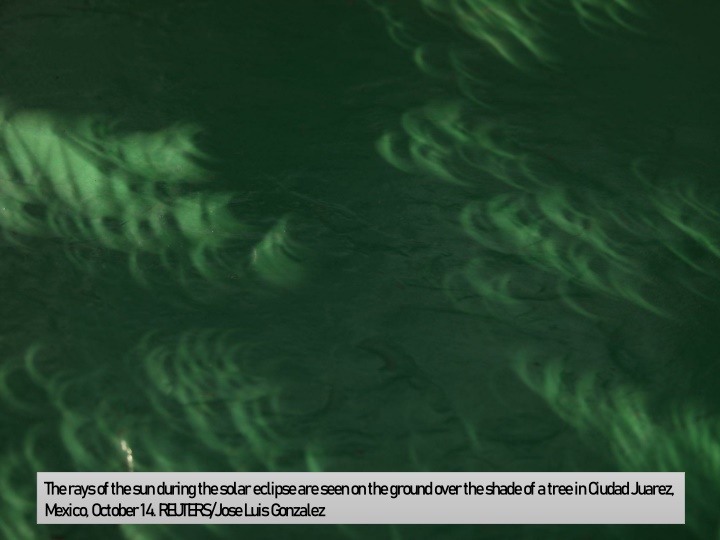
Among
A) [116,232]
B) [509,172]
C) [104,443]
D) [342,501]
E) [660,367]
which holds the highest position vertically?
[509,172]

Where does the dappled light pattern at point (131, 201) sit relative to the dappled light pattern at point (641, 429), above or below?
above

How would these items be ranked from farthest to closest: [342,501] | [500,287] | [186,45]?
[186,45] → [500,287] → [342,501]

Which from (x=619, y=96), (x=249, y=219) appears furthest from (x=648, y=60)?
(x=249, y=219)

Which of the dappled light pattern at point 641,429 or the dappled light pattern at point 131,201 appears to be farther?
the dappled light pattern at point 131,201

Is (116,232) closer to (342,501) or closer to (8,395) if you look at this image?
(8,395)

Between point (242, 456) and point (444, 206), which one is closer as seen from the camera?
point (242, 456)

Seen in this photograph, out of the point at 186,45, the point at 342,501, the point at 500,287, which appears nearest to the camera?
the point at 342,501

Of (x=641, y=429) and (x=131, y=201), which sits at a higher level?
(x=131, y=201)

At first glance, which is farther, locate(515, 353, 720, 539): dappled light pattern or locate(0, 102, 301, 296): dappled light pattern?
locate(0, 102, 301, 296): dappled light pattern

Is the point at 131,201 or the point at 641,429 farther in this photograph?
the point at 131,201

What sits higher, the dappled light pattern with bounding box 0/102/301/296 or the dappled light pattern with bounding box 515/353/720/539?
the dappled light pattern with bounding box 0/102/301/296

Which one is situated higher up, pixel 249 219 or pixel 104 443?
pixel 249 219
